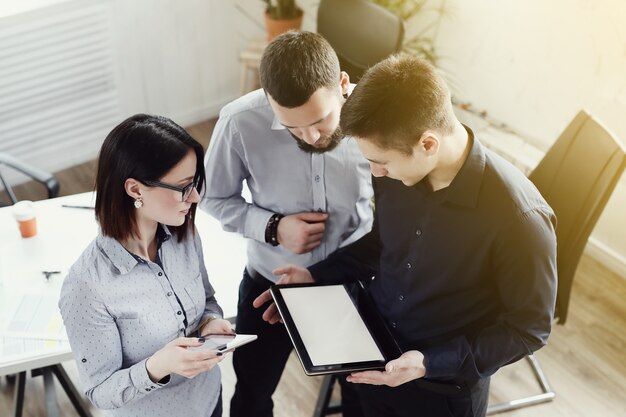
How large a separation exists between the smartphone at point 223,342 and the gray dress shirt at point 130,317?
9cm

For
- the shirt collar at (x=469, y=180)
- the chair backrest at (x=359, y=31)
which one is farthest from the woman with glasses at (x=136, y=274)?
the chair backrest at (x=359, y=31)

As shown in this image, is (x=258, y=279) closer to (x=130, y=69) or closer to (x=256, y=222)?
(x=256, y=222)

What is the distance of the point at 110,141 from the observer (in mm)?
1619

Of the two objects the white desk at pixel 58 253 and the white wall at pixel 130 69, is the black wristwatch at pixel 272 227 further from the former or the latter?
the white wall at pixel 130 69

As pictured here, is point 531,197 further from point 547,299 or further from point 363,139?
point 363,139

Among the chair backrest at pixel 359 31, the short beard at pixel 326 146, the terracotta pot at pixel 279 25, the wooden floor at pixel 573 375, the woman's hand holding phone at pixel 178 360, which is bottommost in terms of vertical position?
the wooden floor at pixel 573 375

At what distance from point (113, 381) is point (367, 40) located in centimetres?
220

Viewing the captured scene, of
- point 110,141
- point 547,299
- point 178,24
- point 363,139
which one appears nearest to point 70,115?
point 178,24

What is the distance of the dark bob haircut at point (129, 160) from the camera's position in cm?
161

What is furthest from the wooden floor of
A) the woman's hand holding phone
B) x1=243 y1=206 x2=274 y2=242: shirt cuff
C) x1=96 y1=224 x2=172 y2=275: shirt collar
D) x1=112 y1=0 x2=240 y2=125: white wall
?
x1=112 y1=0 x2=240 y2=125: white wall

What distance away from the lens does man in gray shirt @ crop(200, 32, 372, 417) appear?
182 centimetres

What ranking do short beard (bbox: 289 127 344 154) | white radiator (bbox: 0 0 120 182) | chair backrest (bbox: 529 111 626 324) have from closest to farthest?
short beard (bbox: 289 127 344 154), chair backrest (bbox: 529 111 626 324), white radiator (bbox: 0 0 120 182)

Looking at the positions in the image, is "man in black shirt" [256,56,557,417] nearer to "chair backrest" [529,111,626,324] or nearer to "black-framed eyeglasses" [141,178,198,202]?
"black-framed eyeglasses" [141,178,198,202]

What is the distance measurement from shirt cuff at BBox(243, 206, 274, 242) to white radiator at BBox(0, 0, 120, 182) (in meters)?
2.26
